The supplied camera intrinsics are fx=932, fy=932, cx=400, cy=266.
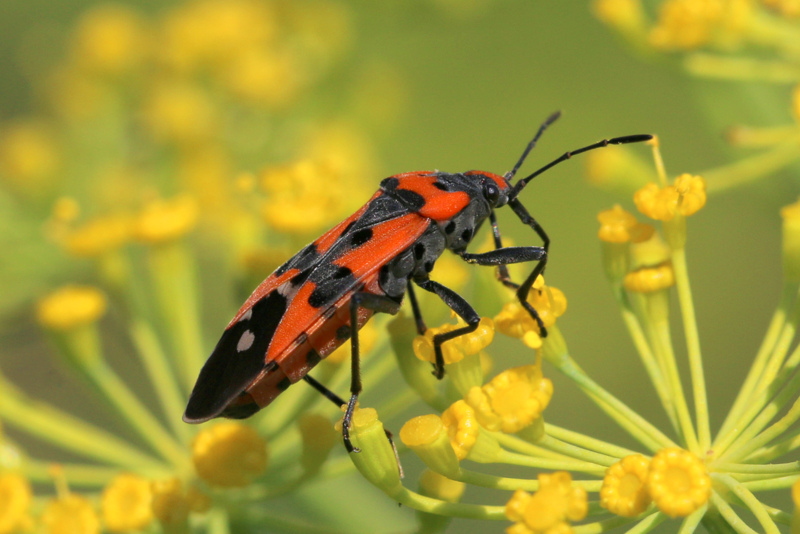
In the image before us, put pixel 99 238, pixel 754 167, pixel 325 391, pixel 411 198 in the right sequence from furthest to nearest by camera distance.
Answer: pixel 99 238, pixel 411 198, pixel 754 167, pixel 325 391

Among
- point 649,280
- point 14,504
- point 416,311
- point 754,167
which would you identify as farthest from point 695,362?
point 14,504

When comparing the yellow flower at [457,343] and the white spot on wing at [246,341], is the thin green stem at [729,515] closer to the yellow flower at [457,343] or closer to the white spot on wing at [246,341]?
the yellow flower at [457,343]

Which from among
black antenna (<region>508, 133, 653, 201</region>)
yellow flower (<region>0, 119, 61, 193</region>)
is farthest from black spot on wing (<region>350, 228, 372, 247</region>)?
yellow flower (<region>0, 119, 61, 193</region>)

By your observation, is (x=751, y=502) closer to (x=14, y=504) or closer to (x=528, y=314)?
(x=528, y=314)

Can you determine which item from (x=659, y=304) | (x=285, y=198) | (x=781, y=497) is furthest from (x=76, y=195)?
(x=781, y=497)

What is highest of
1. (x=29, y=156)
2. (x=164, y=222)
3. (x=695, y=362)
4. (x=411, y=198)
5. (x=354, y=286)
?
(x=29, y=156)

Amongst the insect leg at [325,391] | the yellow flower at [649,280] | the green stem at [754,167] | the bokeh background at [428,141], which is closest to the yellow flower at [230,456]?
the insect leg at [325,391]

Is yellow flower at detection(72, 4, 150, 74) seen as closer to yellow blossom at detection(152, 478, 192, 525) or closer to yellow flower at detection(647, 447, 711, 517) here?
yellow blossom at detection(152, 478, 192, 525)
